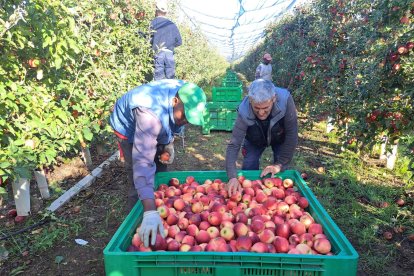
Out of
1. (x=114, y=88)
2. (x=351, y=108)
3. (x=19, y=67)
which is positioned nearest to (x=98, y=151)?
→ (x=114, y=88)

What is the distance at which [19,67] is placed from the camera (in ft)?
8.82

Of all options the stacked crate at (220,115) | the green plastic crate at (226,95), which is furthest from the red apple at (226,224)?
the green plastic crate at (226,95)

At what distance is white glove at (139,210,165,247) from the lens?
5.76 ft

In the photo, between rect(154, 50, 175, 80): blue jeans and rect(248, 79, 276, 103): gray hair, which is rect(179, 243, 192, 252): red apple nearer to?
rect(248, 79, 276, 103): gray hair

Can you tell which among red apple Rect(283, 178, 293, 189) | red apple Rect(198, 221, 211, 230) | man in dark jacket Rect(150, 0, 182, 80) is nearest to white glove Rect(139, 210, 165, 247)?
red apple Rect(198, 221, 211, 230)

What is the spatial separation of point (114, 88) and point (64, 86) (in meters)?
1.18

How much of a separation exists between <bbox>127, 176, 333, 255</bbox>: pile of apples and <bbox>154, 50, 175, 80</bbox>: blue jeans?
141 inches

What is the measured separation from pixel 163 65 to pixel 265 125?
360cm

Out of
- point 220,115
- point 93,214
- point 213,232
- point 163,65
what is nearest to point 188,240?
point 213,232

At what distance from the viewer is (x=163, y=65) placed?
5.88 metres

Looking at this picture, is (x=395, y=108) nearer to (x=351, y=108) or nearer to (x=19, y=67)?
(x=351, y=108)

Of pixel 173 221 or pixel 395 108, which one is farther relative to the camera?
pixel 395 108

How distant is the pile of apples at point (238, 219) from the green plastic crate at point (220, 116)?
13.0 feet

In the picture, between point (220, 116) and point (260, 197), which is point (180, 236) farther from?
point (220, 116)
